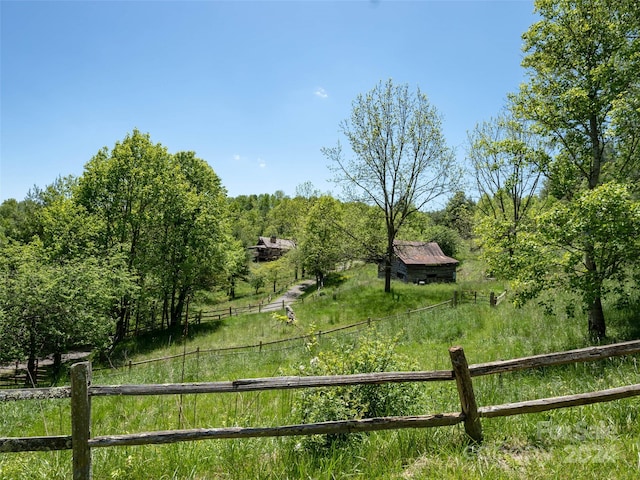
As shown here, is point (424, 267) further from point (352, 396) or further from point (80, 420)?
point (80, 420)

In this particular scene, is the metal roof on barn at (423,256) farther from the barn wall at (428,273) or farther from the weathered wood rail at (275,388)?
the weathered wood rail at (275,388)

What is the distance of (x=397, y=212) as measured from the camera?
25656mm

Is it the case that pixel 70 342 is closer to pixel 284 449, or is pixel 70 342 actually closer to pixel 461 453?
pixel 284 449

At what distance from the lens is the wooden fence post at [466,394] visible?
4422mm

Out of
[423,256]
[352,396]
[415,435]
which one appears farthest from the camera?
[423,256]

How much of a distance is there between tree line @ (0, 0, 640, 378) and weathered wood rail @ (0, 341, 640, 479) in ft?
14.9

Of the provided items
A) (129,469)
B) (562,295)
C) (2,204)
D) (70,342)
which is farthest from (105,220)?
(2,204)

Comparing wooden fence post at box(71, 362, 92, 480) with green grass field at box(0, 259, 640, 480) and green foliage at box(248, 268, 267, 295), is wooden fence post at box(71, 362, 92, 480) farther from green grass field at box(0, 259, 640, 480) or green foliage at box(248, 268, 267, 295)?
green foliage at box(248, 268, 267, 295)

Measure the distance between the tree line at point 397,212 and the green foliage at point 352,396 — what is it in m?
4.66

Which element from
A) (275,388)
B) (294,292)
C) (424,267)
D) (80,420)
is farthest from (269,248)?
(80,420)

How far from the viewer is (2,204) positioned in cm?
6775

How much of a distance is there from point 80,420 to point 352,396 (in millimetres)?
3347

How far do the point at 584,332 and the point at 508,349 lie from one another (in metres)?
2.46

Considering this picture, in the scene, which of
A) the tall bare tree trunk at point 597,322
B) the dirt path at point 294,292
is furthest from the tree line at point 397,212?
the dirt path at point 294,292
